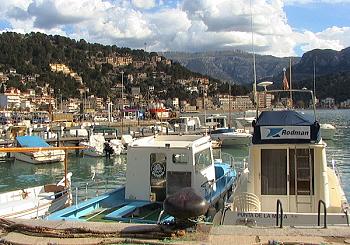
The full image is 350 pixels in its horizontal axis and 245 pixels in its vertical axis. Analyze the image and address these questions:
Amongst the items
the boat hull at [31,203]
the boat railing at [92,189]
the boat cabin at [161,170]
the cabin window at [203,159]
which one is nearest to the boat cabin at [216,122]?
the boat railing at [92,189]

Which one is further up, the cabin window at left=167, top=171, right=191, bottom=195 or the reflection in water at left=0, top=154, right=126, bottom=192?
the cabin window at left=167, top=171, right=191, bottom=195

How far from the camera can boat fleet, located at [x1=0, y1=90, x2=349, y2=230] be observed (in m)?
10.8

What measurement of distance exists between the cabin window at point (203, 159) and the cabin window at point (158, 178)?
3.39 feet

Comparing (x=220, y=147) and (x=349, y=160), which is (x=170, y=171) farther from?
(x=220, y=147)

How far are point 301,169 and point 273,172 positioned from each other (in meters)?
0.71

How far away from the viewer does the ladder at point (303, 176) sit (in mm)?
12336

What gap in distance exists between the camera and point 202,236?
7.74 meters

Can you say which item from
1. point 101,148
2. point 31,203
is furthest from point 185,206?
point 101,148

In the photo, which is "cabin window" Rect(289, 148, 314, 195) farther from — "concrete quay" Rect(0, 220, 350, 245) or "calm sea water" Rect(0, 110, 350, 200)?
"calm sea water" Rect(0, 110, 350, 200)

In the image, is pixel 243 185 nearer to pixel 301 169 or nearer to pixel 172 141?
pixel 301 169

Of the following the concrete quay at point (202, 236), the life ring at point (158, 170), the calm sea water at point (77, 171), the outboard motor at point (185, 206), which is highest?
the outboard motor at point (185, 206)

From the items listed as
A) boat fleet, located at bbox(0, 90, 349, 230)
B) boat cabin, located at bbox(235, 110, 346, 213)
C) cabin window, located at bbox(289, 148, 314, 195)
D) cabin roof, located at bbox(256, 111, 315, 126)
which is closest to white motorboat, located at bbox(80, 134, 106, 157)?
boat fleet, located at bbox(0, 90, 349, 230)

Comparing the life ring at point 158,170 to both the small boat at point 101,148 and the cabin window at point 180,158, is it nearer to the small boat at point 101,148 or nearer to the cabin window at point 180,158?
the cabin window at point 180,158

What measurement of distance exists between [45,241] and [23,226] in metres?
0.85
